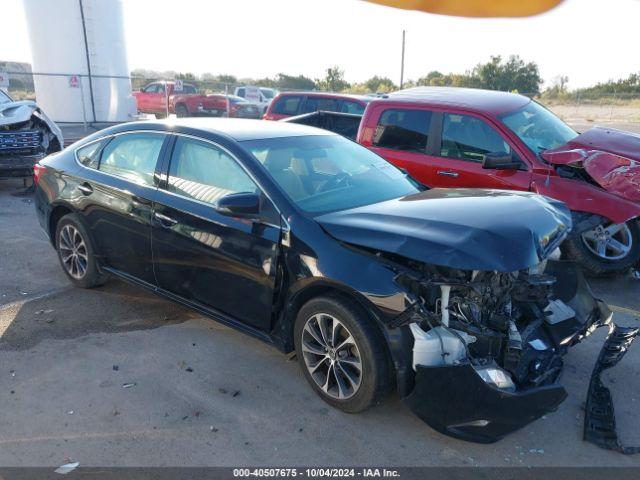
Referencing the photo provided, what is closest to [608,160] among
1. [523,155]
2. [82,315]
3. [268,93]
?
[523,155]

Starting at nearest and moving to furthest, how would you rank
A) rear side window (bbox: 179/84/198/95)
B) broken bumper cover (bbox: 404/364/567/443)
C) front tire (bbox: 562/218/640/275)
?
broken bumper cover (bbox: 404/364/567/443), front tire (bbox: 562/218/640/275), rear side window (bbox: 179/84/198/95)

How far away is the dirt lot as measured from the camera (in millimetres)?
3002

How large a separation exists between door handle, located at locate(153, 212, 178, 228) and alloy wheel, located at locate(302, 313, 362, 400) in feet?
4.58

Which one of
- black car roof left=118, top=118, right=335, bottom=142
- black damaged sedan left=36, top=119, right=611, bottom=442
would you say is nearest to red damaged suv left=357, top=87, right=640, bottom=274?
black damaged sedan left=36, top=119, right=611, bottom=442

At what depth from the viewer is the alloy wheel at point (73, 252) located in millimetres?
5117

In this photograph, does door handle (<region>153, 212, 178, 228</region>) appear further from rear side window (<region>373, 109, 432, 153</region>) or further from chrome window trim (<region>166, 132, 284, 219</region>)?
rear side window (<region>373, 109, 432, 153</region>)

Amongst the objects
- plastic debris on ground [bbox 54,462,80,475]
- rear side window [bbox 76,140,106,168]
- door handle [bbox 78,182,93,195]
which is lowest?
plastic debris on ground [bbox 54,462,80,475]

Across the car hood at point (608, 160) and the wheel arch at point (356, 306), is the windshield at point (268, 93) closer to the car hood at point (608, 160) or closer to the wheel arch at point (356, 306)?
the car hood at point (608, 160)

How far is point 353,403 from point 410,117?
4271 mm

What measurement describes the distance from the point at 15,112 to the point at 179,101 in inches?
555

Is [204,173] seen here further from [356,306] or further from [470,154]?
[470,154]

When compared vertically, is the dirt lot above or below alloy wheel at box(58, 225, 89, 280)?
below

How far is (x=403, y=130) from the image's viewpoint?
21.9 ft

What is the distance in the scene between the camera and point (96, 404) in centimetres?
344
